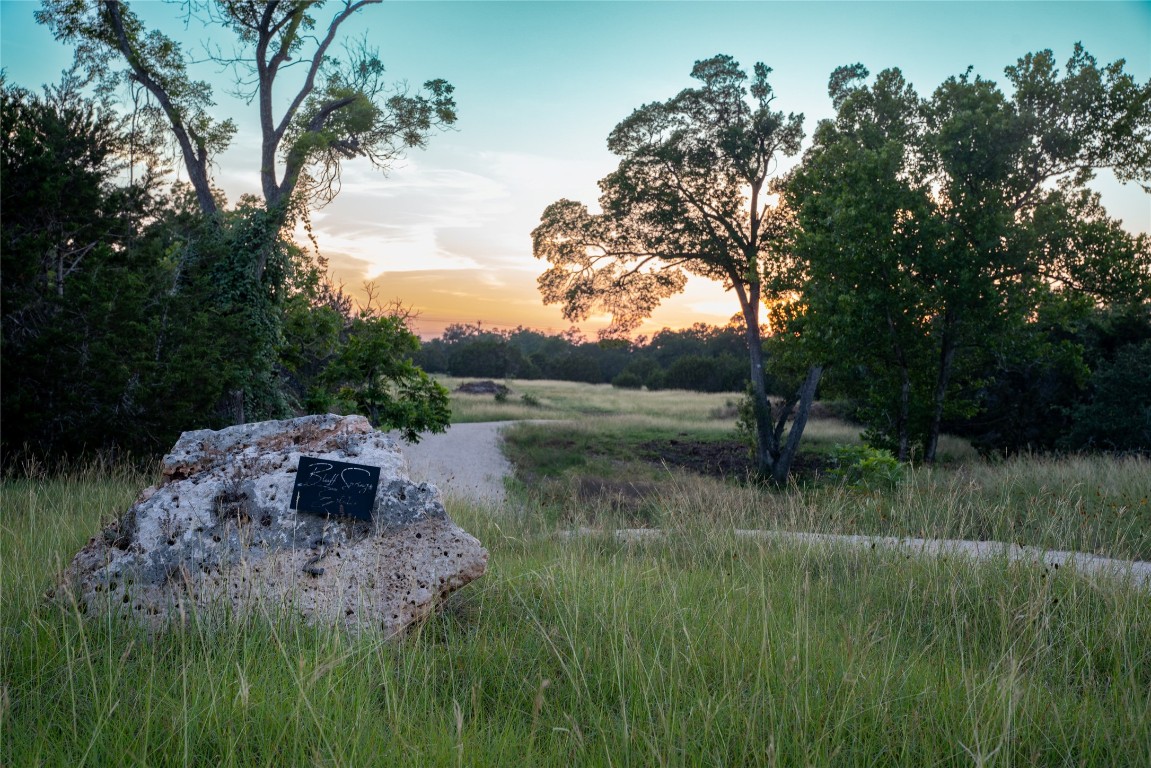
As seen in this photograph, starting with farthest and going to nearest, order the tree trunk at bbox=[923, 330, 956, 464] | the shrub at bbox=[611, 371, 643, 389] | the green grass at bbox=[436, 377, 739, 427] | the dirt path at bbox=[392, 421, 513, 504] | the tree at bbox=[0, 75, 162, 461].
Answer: the shrub at bbox=[611, 371, 643, 389], the green grass at bbox=[436, 377, 739, 427], the tree trunk at bbox=[923, 330, 956, 464], the dirt path at bbox=[392, 421, 513, 504], the tree at bbox=[0, 75, 162, 461]

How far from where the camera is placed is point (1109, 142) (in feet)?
48.8

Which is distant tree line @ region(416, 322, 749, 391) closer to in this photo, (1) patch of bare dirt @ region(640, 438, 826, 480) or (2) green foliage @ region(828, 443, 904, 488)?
(1) patch of bare dirt @ region(640, 438, 826, 480)

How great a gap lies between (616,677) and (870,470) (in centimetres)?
973

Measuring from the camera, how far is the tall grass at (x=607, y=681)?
2.71 meters

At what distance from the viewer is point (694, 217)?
20328mm

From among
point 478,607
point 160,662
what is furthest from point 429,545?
point 160,662

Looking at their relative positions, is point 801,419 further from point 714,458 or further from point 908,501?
point 908,501

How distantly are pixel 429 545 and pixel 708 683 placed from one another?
188 centimetres

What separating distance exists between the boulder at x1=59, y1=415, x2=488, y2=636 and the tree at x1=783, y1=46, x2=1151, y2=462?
12.0 meters

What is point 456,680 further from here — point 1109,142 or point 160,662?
point 1109,142

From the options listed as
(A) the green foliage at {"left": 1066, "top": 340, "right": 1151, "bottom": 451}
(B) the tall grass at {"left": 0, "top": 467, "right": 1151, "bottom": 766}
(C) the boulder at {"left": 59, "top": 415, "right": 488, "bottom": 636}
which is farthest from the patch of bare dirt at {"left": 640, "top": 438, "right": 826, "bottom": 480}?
(C) the boulder at {"left": 59, "top": 415, "right": 488, "bottom": 636}

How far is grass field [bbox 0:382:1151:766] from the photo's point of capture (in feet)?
8.90

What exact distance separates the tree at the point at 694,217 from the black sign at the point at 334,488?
49.9 feet

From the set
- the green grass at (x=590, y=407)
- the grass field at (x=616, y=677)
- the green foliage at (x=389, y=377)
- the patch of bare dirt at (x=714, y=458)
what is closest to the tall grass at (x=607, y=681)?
the grass field at (x=616, y=677)
